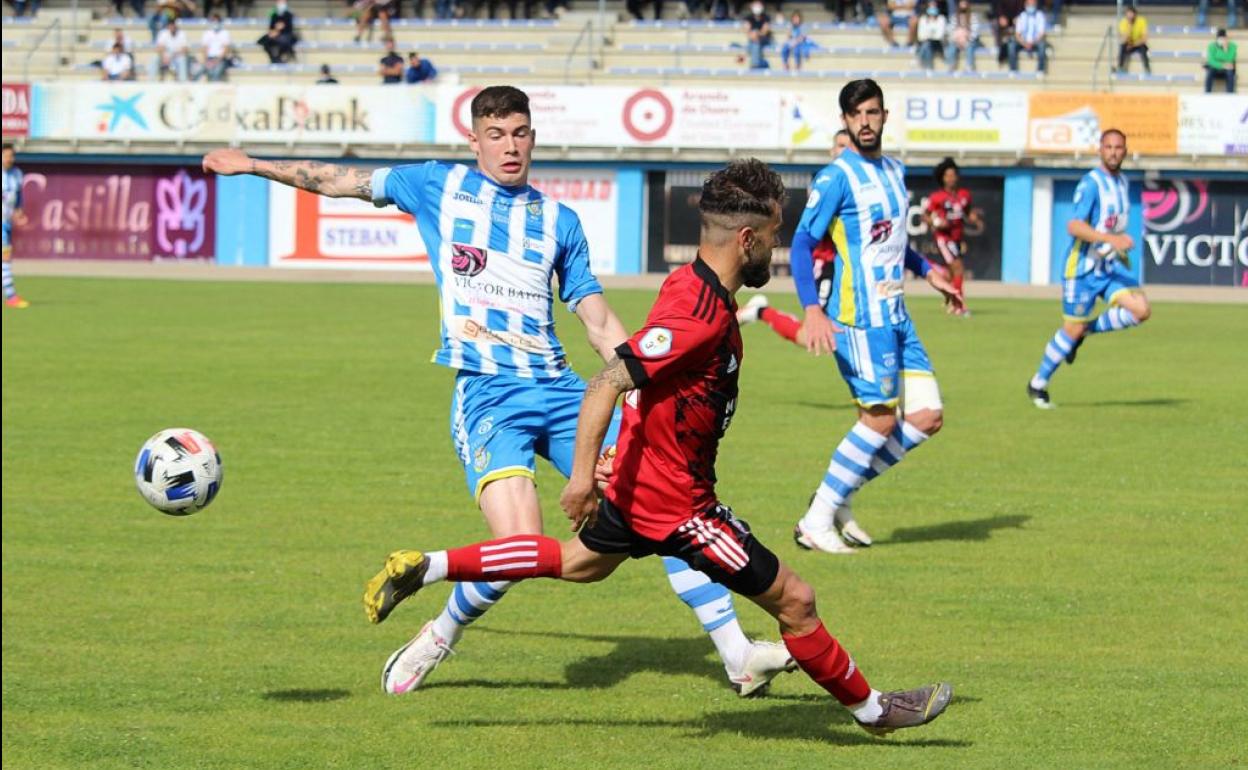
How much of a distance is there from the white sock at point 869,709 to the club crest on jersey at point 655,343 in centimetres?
139

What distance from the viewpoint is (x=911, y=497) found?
1198 centimetres

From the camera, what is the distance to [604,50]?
45.0 meters

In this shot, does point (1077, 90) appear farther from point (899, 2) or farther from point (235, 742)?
point (235, 742)

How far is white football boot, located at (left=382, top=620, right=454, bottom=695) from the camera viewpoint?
7.16m

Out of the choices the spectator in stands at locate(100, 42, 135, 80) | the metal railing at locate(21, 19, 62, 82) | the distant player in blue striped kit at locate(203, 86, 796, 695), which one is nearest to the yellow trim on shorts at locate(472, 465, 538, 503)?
the distant player in blue striped kit at locate(203, 86, 796, 695)

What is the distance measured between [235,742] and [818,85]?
36.5 meters

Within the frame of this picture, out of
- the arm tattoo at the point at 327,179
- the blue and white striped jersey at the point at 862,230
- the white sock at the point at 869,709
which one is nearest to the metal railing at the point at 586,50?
the blue and white striped jersey at the point at 862,230

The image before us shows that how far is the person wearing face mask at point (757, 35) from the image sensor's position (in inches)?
1709

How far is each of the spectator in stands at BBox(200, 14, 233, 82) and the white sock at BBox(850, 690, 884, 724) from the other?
40.9 m

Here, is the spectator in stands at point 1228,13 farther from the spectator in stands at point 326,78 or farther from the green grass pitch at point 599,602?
the green grass pitch at point 599,602

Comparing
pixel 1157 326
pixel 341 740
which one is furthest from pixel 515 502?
pixel 1157 326

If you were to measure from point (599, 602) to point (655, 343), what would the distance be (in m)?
3.27

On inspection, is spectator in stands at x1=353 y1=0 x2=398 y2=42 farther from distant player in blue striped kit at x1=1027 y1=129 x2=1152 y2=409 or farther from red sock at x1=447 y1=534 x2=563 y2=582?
red sock at x1=447 y1=534 x2=563 y2=582

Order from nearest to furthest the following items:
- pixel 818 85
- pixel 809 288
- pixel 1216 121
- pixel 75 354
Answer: pixel 809 288 < pixel 75 354 < pixel 1216 121 < pixel 818 85
